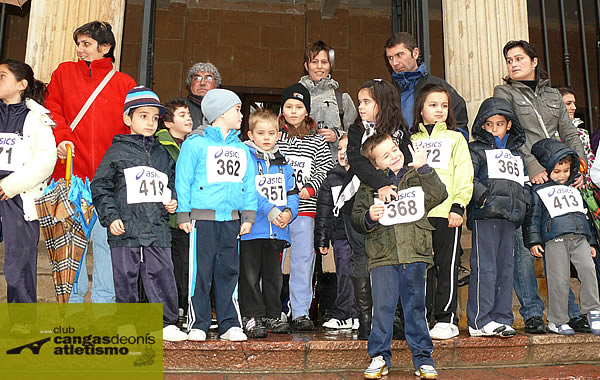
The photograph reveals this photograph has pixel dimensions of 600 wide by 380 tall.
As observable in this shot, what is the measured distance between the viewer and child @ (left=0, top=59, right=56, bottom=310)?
3.38 metres

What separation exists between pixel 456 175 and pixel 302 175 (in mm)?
1171

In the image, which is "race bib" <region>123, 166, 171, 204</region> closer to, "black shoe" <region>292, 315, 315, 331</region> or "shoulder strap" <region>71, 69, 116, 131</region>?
"shoulder strap" <region>71, 69, 116, 131</region>

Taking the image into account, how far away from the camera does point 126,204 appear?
3.39 metres

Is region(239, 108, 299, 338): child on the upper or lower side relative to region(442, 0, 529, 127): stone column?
lower

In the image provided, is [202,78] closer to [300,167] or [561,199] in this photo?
[300,167]

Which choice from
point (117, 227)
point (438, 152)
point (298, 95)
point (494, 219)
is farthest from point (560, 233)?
point (117, 227)

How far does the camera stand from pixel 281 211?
3.74 metres

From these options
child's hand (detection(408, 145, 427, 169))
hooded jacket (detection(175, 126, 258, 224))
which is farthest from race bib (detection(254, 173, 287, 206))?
child's hand (detection(408, 145, 427, 169))

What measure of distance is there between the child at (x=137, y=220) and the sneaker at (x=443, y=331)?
1.57m

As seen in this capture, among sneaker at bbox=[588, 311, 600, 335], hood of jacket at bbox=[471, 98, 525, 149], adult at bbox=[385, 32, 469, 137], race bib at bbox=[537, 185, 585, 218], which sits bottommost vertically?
sneaker at bbox=[588, 311, 600, 335]

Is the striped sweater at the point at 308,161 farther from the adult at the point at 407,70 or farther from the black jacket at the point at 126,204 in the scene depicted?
the black jacket at the point at 126,204

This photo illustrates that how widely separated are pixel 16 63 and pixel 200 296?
2.11 metres

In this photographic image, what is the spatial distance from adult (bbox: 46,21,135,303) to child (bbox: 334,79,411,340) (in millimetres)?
1748

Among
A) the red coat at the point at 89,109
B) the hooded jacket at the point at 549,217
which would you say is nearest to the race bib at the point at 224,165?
the red coat at the point at 89,109
